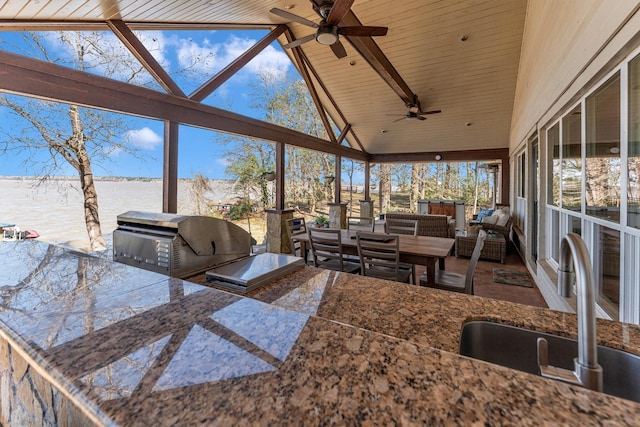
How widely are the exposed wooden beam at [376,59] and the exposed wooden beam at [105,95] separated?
81.9 inches

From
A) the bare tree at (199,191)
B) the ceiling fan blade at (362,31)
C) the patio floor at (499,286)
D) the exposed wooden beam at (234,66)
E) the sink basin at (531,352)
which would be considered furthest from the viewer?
the bare tree at (199,191)

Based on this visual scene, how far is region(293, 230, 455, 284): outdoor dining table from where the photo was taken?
274cm

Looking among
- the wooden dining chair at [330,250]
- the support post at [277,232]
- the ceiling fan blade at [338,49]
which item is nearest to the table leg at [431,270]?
the wooden dining chair at [330,250]

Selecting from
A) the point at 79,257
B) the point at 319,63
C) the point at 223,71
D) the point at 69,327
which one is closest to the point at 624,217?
the point at 69,327

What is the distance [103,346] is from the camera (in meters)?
0.65

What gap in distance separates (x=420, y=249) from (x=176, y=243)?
2289mm

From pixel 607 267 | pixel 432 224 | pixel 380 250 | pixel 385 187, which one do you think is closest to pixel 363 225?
pixel 432 224

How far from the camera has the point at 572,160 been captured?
2.56 metres

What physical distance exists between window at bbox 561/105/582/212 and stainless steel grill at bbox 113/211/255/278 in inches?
108

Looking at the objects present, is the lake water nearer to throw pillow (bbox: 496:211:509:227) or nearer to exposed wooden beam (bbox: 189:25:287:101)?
exposed wooden beam (bbox: 189:25:287:101)

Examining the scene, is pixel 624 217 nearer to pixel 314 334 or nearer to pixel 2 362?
pixel 314 334

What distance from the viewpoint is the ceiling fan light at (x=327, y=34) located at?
314 cm

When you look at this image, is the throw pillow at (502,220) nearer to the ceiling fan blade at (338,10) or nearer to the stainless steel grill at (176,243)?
the ceiling fan blade at (338,10)

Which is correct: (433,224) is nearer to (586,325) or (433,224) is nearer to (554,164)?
(554,164)
